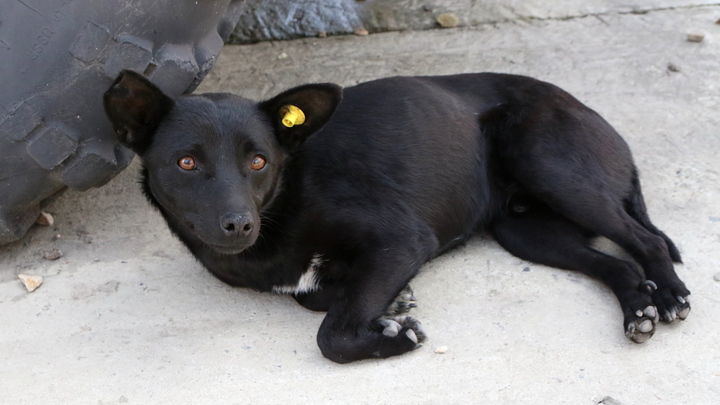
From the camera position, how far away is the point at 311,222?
307cm

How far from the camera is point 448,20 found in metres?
5.48

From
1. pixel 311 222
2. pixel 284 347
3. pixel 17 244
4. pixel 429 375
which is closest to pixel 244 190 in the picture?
pixel 311 222

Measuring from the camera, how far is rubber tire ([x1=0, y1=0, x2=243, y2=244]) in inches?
115

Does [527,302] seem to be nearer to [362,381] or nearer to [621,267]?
[621,267]

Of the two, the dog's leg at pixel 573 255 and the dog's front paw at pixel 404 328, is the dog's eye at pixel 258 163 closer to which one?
the dog's front paw at pixel 404 328

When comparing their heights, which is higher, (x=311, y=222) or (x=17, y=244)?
(x=311, y=222)

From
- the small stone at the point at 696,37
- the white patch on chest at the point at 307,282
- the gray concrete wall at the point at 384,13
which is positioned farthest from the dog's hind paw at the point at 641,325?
→ the gray concrete wall at the point at 384,13

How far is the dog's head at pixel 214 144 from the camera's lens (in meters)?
2.70

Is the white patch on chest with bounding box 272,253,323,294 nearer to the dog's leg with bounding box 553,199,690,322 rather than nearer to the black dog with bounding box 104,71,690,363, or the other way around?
the black dog with bounding box 104,71,690,363

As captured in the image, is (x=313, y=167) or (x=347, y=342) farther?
(x=313, y=167)

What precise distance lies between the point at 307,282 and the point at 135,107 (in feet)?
3.06

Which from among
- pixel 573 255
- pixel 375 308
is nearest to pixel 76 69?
pixel 375 308

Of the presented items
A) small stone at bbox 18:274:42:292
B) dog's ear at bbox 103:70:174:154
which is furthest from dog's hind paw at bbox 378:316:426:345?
small stone at bbox 18:274:42:292

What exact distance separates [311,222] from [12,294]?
1.28m
